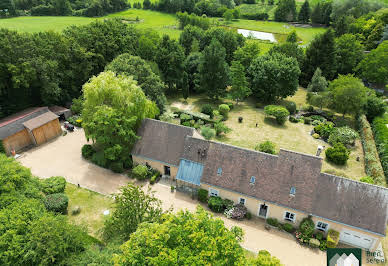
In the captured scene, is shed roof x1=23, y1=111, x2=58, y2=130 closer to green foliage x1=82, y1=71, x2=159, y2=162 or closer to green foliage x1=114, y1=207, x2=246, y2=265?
green foliage x1=82, y1=71, x2=159, y2=162

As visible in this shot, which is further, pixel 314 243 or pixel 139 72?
pixel 139 72

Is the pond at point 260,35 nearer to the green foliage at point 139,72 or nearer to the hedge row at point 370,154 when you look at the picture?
the hedge row at point 370,154

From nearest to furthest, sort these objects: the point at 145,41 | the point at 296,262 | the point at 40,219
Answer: the point at 40,219 → the point at 296,262 → the point at 145,41

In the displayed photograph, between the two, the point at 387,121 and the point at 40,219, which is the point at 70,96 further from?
the point at 387,121

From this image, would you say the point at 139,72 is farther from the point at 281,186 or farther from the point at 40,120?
the point at 281,186

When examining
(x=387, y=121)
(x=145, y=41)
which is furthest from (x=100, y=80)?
(x=387, y=121)

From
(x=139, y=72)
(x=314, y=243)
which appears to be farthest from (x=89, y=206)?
(x=314, y=243)

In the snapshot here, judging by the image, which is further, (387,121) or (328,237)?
(387,121)
